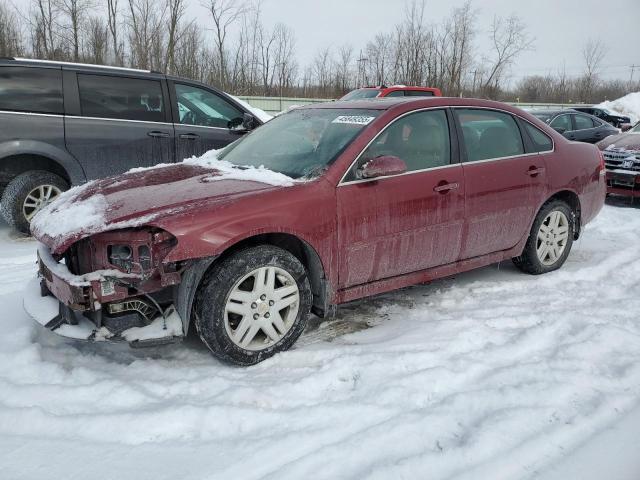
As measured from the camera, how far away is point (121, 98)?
6.04 meters

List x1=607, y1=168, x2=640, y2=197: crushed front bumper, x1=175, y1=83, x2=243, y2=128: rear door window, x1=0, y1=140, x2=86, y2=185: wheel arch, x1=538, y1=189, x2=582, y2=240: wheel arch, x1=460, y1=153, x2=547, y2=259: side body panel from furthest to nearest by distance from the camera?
x1=607, y1=168, x2=640, y2=197: crushed front bumper < x1=175, y1=83, x2=243, y2=128: rear door window < x1=0, y1=140, x2=86, y2=185: wheel arch < x1=538, y1=189, x2=582, y2=240: wheel arch < x1=460, y1=153, x2=547, y2=259: side body panel

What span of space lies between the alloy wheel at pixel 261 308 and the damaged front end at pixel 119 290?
273 millimetres

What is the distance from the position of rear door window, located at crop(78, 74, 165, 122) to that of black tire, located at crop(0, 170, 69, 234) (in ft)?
2.82

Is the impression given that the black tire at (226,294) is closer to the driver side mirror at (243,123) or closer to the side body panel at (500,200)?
the side body panel at (500,200)

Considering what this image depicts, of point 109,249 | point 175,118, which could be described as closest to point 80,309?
point 109,249

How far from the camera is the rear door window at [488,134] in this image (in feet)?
13.2

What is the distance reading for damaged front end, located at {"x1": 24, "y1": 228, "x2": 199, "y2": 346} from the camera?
2.68 m

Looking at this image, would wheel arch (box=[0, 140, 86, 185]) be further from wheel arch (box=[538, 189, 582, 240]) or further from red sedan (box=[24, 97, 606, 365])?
wheel arch (box=[538, 189, 582, 240])

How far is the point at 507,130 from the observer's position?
14.4ft

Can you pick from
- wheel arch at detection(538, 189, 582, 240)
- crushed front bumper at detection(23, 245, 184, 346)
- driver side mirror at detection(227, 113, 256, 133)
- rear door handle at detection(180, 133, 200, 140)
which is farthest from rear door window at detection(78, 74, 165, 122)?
wheel arch at detection(538, 189, 582, 240)

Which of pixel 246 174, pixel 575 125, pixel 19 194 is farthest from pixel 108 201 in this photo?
pixel 575 125

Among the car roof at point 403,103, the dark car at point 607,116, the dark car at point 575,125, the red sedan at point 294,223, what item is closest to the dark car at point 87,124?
the car roof at point 403,103

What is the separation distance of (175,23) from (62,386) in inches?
929

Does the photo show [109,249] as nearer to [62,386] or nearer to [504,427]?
[62,386]
